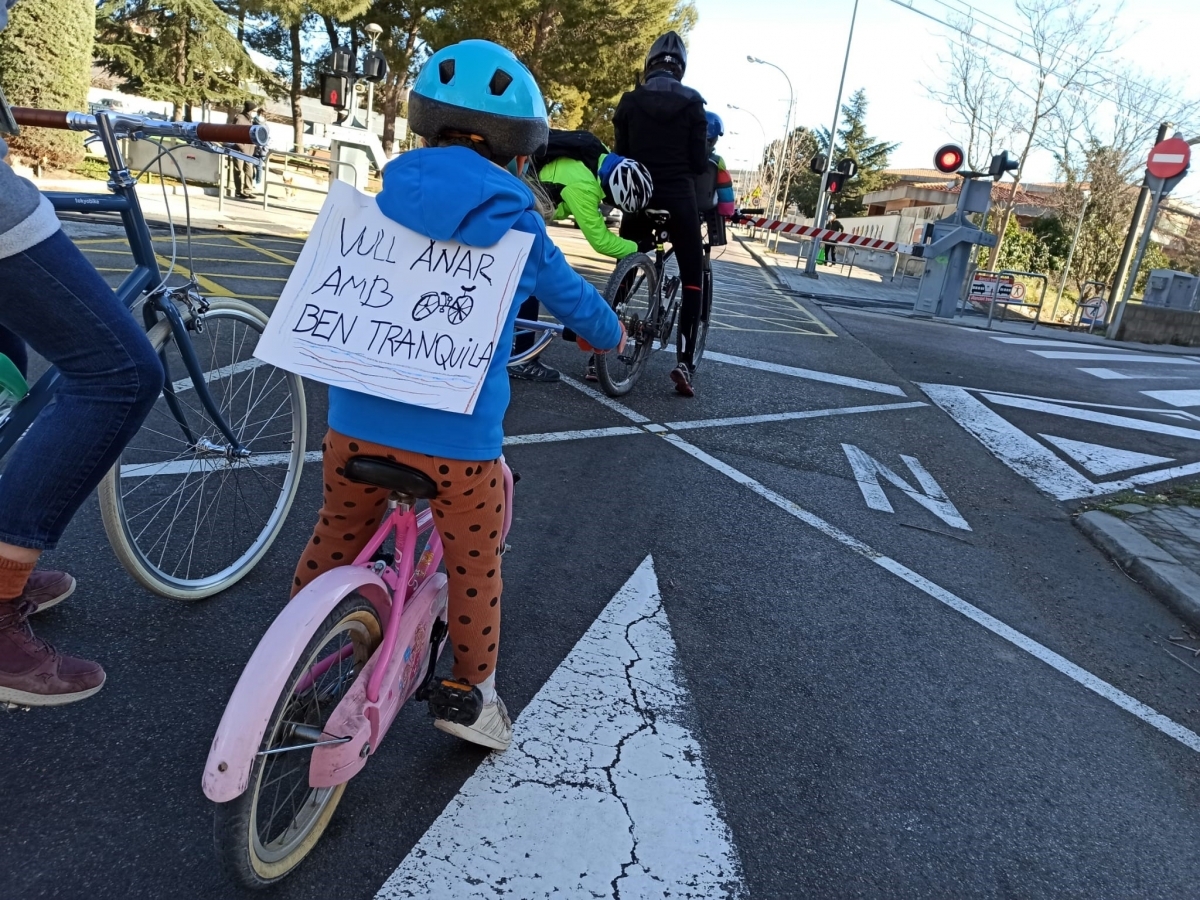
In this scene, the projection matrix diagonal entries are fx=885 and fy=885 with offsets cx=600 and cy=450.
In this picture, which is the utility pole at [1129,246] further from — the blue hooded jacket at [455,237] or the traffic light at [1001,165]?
the blue hooded jacket at [455,237]

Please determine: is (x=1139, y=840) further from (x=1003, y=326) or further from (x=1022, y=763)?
(x=1003, y=326)

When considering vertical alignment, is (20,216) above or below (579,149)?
below

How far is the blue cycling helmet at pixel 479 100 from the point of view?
1.93 metres


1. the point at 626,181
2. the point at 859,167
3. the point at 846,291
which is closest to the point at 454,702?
the point at 626,181

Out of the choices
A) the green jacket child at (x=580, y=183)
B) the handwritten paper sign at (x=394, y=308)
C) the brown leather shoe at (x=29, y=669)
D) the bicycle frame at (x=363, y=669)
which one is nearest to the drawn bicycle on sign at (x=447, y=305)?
the handwritten paper sign at (x=394, y=308)

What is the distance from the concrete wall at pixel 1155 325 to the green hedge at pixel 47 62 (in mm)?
18923

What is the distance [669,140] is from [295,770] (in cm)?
484

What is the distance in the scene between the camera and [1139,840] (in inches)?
98.0

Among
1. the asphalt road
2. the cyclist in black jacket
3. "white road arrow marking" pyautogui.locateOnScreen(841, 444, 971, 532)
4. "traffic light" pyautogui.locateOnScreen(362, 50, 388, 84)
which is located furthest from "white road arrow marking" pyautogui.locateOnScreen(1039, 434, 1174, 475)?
"traffic light" pyautogui.locateOnScreen(362, 50, 388, 84)

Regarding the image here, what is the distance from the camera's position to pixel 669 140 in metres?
5.76

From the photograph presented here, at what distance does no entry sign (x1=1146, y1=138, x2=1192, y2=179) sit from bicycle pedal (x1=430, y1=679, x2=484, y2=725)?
17218mm

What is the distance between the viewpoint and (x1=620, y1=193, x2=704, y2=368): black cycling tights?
5.95 m

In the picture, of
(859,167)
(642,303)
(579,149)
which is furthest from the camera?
(859,167)

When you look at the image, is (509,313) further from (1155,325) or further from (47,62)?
(1155,325)
